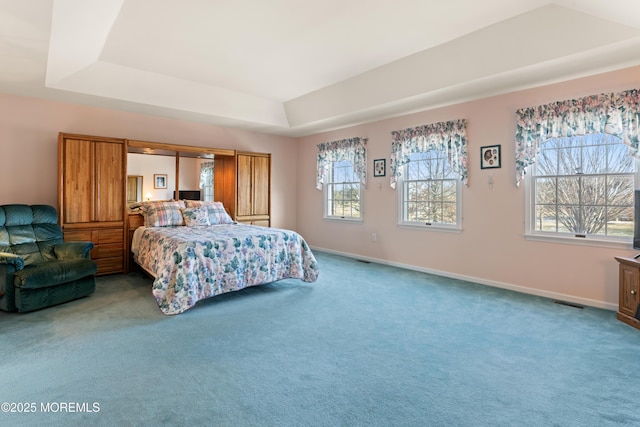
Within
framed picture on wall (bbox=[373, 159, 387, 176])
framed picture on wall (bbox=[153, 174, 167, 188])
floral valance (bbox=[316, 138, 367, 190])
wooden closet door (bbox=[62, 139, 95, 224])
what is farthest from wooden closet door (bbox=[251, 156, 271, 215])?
wooden closet door (bbox=[62, 139, 95, 224])

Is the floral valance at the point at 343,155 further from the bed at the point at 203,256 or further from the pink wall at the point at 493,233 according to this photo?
the bed at the point at 203,256

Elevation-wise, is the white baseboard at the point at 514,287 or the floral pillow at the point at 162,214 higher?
the floral pillow at the point at 162,214

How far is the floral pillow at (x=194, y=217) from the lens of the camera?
194 inches

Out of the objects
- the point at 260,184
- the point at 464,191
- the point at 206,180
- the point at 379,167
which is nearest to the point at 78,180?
the point at 206,180

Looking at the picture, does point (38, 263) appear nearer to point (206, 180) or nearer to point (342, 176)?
point (206, 180)

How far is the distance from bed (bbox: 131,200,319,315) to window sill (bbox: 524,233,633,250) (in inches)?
107

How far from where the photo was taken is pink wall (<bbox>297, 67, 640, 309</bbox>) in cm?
357

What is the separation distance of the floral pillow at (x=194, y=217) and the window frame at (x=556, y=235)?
4.37 meters

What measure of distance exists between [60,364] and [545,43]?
4810 mm

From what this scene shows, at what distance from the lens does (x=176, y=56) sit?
4.00m

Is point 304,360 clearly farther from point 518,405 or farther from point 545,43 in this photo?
→ point 545,43

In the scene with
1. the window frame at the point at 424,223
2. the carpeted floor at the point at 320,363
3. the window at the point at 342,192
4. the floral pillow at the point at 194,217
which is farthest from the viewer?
the window at the point at 342,192

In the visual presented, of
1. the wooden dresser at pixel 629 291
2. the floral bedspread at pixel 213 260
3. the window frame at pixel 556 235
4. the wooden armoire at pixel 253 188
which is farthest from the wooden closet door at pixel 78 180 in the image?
the wooden dresser at pixel 629 291

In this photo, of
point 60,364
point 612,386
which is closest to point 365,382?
point 612,386
